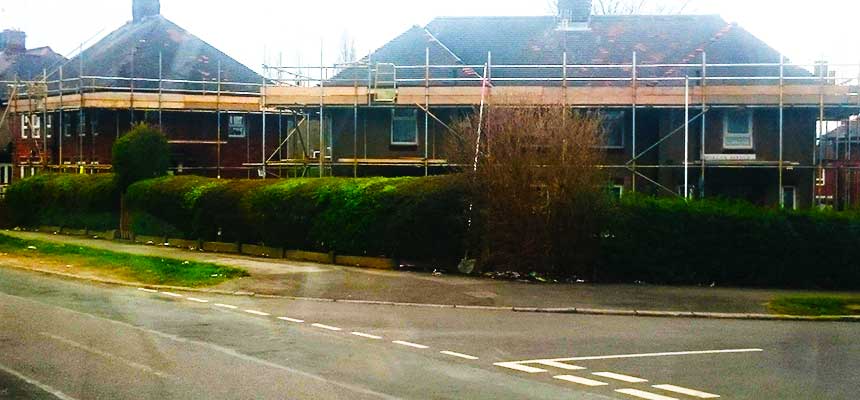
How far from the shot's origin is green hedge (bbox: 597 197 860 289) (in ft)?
74.4

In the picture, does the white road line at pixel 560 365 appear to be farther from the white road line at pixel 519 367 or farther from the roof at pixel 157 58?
the roof at pixel 157 58

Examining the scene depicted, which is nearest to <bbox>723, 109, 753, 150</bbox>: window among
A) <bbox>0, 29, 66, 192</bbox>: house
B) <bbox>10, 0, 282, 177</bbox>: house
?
<bbox>10, 0, 282, 177</bbox>: house

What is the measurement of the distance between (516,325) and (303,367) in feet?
17.1

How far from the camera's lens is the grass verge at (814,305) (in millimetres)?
19016

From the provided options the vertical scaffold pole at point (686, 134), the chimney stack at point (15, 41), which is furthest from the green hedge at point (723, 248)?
the chimney stack at point (15, 41)

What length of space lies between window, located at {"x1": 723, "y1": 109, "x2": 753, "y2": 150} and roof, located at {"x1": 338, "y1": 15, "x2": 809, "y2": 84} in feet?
8.82

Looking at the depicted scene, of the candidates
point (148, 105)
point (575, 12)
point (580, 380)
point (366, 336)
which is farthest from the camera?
point (148, 105)

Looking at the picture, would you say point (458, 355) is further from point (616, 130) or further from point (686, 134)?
point (616, 130)

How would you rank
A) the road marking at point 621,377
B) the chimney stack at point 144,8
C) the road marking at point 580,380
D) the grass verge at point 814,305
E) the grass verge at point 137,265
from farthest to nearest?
the chimney stack at point 144,8, the grass verge at point 137,265, the grass verge at point 814,305, the road marking at point 621,377, the road marking at point 580,380

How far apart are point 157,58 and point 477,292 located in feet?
111

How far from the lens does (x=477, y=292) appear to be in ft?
68.9

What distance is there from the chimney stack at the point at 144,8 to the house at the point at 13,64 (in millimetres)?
8591

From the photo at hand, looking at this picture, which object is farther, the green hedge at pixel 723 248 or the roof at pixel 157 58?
the roof at pixel 157 58

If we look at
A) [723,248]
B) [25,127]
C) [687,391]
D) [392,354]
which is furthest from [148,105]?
[687,391]
